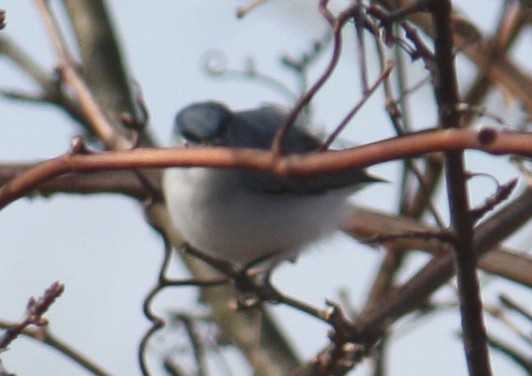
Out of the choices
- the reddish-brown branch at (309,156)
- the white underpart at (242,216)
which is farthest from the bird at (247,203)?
the reddish-brown branch at (309,156)

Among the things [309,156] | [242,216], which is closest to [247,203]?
[242,216]

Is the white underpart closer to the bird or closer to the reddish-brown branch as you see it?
the bird

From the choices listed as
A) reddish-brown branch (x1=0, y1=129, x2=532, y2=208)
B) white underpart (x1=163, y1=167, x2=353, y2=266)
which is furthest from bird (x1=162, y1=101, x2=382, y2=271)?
reddish-brown branch (x1=0, y1=129, x2=532, y2=208)

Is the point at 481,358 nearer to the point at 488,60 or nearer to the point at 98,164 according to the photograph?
the point at 98,164

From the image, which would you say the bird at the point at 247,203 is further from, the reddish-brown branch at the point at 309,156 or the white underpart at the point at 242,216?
the reddish-brown branch at the point at 309,156

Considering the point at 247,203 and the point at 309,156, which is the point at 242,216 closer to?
the point at 247,203

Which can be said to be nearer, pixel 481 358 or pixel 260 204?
pixel 481 358

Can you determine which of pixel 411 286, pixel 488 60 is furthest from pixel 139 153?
pixel 488 60
